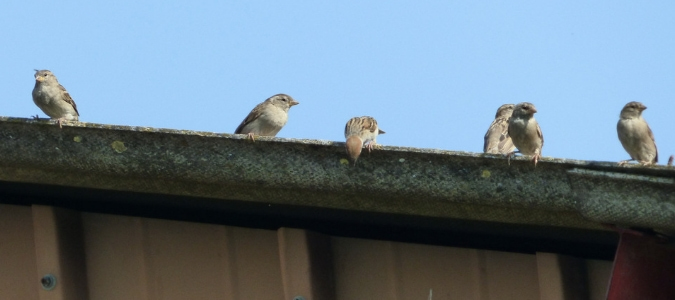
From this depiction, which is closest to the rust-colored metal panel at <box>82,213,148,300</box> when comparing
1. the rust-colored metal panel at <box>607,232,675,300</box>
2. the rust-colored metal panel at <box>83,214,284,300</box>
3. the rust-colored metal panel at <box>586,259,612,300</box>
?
the rust-colored metal panel at <box>83,214,284,300</box>

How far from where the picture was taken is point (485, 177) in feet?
12.1

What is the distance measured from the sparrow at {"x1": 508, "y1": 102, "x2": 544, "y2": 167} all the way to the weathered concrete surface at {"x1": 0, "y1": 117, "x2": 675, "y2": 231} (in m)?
4.54

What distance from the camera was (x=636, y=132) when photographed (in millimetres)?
7555

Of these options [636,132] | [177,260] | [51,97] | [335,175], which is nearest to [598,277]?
[335,175]

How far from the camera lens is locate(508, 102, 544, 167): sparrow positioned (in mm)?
8445

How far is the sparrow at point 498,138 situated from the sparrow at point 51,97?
3898 millimetres

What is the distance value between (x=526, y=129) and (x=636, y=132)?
1091 mm

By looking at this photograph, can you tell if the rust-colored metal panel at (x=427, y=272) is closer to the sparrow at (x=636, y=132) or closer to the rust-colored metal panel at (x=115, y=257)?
the rust-colored metal panel at (x=115, y=257)

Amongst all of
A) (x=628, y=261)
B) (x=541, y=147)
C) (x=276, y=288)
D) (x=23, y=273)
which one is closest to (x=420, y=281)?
(x=276, y=288)

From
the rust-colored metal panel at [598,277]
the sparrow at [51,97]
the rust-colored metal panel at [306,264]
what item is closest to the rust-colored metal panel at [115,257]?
the rust-colored metal panel at [306,264]

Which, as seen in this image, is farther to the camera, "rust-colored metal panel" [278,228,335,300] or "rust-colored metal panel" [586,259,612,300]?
"rust-colored metal panel" [278,228,335,300]

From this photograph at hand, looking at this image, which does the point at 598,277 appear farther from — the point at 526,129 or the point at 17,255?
the point at 526,129

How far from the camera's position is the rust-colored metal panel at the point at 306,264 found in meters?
4.39

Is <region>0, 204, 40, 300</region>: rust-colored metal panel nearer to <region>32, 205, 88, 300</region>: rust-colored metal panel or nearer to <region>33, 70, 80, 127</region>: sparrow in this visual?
<region>32, 205, 88, 300</region>: rust-colored metal panel
